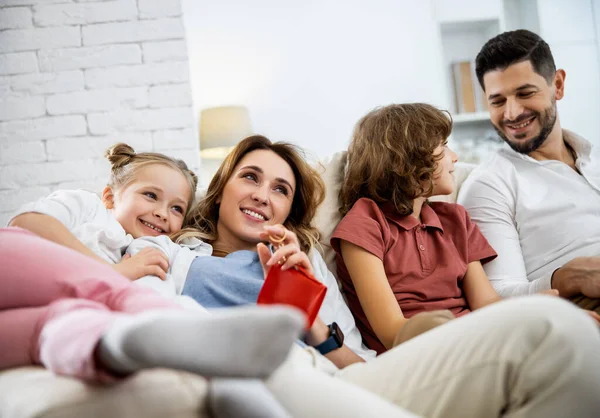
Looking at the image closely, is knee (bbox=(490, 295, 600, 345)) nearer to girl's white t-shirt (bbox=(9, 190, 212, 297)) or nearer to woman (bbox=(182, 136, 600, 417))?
woman (bbox=(182, 136, 600, 417))

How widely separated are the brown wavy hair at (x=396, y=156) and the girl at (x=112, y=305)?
0.48 meters

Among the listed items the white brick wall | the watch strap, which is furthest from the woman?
the white brick wall

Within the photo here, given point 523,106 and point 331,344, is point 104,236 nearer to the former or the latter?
point 331,344

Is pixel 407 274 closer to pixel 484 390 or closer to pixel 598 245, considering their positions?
pixel 598 245

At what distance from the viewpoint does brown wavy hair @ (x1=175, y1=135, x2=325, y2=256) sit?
1757 mm

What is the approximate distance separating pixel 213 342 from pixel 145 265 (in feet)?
2.48

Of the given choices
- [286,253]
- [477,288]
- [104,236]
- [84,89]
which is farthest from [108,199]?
[84,89]

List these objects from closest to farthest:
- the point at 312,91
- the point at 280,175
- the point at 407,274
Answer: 1. the point at 407,274
2. the point at 280,175
3. the point at 312,91

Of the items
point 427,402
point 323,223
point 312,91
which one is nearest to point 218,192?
point 323,223

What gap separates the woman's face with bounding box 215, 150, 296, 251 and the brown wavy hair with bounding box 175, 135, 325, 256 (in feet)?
0.08

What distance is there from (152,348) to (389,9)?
4.06m

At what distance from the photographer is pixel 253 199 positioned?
1.71 meters

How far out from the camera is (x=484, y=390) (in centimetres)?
93

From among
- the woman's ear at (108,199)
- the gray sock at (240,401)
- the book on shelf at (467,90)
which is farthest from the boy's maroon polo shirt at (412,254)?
the book on shelf at (467,90)
